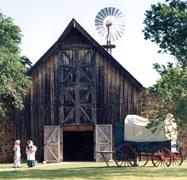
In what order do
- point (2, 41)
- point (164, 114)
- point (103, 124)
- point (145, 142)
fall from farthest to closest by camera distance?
1. point (103, 124)
2. point (2, 41)
3. point (145, 142)
4. point (164, 114)

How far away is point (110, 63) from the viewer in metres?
38.5

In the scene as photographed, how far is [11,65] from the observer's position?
3531 cm

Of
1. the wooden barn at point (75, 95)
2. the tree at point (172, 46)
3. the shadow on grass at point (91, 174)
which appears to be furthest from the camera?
the wooden barn at point (75, 95)

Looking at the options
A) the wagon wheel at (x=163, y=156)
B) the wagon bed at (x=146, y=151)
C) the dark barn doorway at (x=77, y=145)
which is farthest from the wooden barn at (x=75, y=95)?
the wagon wheel at (x=163, y=156)

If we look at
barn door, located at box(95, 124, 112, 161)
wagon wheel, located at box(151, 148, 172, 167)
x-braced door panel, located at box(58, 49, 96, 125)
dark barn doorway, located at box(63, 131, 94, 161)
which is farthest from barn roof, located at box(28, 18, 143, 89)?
wagon wheel, located at box(151, 148, 172, 167)

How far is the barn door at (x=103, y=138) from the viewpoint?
38188 millimetres

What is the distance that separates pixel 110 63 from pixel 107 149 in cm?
551

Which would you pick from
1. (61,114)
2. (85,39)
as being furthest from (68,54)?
(61,114)

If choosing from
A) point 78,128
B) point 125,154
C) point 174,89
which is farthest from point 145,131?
point 78,128

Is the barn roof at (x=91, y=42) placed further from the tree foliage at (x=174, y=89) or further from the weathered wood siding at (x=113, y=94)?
the tree foliage at (x=174, y=89)

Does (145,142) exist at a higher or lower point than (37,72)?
lower

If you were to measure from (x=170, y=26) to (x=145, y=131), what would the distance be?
23.1 feet

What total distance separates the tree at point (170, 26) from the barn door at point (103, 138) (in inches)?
450

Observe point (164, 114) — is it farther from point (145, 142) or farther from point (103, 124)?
point (103, 124)
